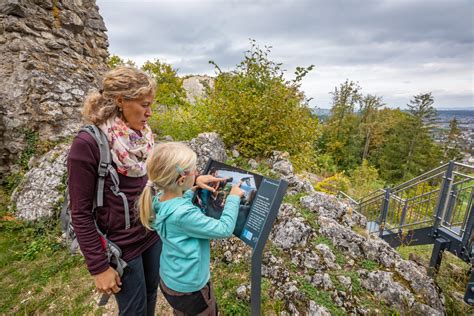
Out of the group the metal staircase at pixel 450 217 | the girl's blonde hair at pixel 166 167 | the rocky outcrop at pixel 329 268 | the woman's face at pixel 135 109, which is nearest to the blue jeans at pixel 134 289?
the girl's blonde hair at pixel 166 167

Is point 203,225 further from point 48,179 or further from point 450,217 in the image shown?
point 450,217

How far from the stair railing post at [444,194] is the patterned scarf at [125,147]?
5276mm

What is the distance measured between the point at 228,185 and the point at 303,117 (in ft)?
14.3

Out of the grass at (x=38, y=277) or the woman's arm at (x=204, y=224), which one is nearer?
the woman's arm at (x=204, y=224)

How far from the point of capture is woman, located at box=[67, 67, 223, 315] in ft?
5.30

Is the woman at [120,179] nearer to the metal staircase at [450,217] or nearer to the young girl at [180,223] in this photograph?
the young girl at [180,223]

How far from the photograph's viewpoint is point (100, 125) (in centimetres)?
174

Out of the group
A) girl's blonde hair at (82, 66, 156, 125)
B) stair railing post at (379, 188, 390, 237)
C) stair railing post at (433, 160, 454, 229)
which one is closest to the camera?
girl's blonde hair at (82, 66, 156, 125)

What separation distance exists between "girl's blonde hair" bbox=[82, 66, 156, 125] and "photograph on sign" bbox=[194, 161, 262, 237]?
93cm

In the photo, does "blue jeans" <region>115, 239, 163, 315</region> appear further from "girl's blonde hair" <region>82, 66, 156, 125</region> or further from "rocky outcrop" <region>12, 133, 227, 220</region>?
"rocky outcrop" <region>12, 133, 227, 220</region>

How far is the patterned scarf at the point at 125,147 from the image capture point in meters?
1.76

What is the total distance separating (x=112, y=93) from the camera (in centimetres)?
176

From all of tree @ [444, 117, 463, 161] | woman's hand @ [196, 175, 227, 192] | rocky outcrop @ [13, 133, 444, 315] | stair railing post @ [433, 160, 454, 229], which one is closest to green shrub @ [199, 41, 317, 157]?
rocky outcrop @ [13, 133, 444, 315]

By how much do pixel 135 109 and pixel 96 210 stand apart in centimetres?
80
